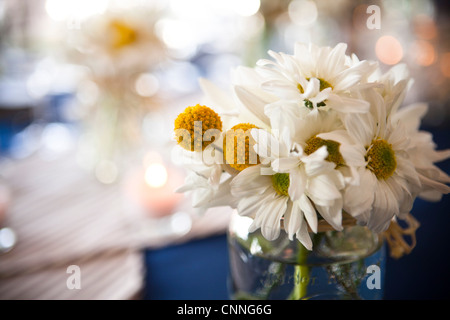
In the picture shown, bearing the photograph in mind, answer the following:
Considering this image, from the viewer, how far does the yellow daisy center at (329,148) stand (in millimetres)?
327

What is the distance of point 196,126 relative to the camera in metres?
0.32

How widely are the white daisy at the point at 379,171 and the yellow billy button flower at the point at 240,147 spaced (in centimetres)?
8

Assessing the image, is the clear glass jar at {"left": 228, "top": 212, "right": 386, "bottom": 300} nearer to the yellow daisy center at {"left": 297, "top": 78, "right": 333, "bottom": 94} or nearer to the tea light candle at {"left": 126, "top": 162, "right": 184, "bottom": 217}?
the yellow daisy center at {"left": 297, "top": 78, "right": 333, "bottom": 94}

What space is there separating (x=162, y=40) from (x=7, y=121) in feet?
5.09

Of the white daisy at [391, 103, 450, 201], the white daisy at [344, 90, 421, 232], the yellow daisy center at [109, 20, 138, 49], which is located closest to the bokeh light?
the yellow daisy center at [109, 20, 138, 49]

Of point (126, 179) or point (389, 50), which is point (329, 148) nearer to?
point (126, 179)

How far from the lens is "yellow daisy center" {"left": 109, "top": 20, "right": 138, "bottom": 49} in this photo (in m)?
0.81

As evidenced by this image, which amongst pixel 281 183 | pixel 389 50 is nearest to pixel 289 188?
pixel 281 183

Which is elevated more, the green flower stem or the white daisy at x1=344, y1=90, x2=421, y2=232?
the white daisy at x1=344, y1=90, x2=421, y2=232

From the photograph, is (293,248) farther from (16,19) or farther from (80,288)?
(16,19)

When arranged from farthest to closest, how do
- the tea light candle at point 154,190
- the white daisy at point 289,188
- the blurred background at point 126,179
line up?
1. the tea light candle at point 154,190
2. the blurred background at point 126,179
3. the white daisy at point 289,188

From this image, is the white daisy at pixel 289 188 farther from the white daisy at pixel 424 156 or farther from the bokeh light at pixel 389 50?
the bokeh light at pixel 389 50

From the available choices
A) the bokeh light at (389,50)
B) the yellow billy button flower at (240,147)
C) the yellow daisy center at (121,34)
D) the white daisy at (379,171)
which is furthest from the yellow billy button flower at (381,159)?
the bokeh light at (389,50)

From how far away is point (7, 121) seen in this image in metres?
2.03
